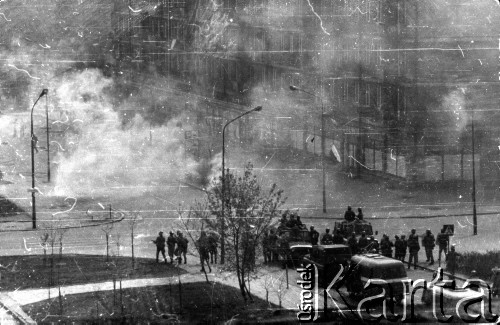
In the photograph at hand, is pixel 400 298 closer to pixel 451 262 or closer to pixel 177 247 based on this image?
pixel 451 262

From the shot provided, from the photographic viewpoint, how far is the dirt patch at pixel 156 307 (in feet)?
42.0

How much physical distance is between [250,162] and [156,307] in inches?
525

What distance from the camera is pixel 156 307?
13.5 m

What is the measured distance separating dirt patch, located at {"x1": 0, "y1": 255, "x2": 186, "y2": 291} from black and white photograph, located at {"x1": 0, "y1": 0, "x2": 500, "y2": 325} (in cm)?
8

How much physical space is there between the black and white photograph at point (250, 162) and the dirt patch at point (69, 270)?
0.08m

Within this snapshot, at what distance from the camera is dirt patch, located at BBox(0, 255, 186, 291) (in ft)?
51.3

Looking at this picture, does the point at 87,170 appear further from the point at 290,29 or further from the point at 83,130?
the point at 290,29

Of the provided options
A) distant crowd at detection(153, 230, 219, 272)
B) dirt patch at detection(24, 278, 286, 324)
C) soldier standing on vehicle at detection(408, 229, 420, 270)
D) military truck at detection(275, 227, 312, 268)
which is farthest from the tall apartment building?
dirt patch at detection(24, 278, 286, 324)

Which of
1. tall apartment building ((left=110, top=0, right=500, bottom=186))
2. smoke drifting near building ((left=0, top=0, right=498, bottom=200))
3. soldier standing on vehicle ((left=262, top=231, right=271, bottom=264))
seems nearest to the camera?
soldier standing on vehicle ((left=262, top=231, right=271, bottom=264))

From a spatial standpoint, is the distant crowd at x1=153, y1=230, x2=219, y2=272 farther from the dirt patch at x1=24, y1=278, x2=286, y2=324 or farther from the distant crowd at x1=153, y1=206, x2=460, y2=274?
the dirt patch at x1=24, y1=278, x2=286, y2=324

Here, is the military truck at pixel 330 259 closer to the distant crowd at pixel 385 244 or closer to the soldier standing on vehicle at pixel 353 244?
the distant crowd at pixel 385 244

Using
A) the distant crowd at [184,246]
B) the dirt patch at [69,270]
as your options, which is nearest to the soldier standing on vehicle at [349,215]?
the distant crowd at [184,246]

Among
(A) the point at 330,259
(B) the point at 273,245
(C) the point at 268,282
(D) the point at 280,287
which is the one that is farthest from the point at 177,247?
(A) the point at 330,259

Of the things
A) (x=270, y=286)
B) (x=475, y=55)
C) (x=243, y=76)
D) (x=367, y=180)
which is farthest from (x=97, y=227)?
(x=475, y=55)
